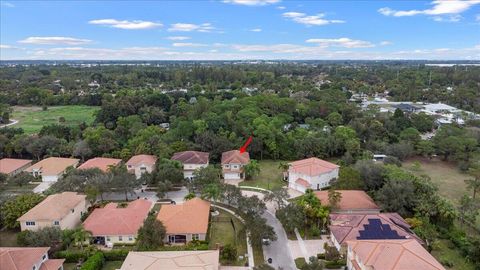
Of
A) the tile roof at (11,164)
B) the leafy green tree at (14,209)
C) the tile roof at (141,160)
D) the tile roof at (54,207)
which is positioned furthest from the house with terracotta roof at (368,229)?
the tile roof at (11,164)

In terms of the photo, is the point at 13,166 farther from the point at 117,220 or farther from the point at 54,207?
the point at 117,220

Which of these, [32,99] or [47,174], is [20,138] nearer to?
[47,174]

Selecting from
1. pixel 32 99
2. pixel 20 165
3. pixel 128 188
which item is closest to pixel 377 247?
pixel 128 188

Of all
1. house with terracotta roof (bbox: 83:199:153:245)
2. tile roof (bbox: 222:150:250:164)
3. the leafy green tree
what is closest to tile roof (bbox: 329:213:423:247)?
house with terracotta roof (bbox: 83:199:153:245)

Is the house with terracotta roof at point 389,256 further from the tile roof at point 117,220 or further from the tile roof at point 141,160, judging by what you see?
the tile roof at point 141,160

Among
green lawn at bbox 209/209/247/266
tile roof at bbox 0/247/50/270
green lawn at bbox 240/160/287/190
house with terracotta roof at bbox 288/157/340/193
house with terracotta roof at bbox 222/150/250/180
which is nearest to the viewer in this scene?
tile roof at bbox 0/247/50/270

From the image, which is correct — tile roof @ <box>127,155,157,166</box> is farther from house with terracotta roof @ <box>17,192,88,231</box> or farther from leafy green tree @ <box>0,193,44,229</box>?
leafy green tree @ <box>0,193,44,229</box>
